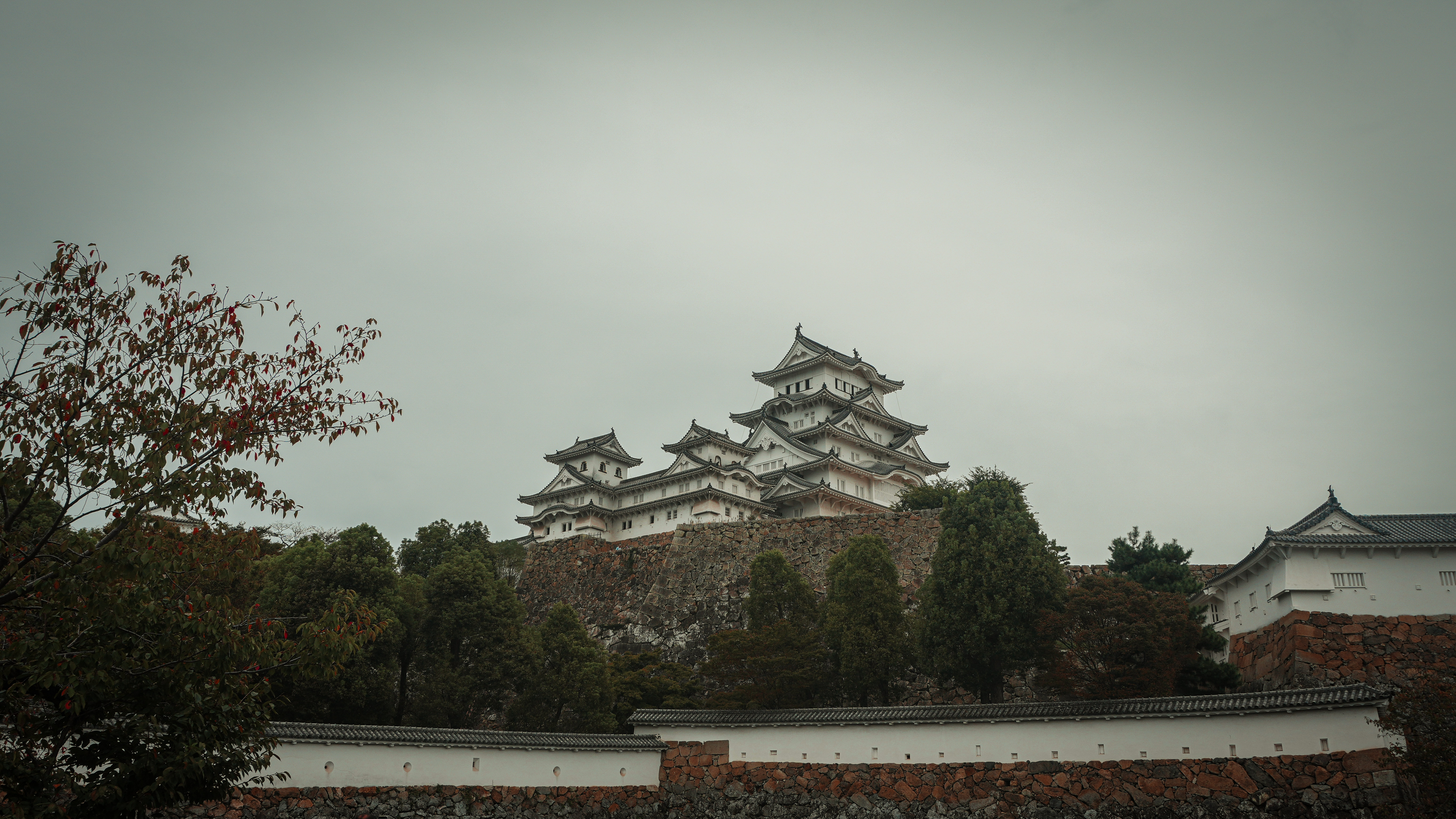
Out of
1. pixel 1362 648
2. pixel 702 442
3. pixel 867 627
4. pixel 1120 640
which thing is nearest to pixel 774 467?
pixel 702 442

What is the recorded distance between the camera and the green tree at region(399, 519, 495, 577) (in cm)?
3425

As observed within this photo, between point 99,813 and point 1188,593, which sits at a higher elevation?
point 1188,593

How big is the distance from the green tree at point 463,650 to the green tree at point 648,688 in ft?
8.32

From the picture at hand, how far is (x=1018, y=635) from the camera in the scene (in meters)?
22.9

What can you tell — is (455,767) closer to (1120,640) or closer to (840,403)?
(1120,640)

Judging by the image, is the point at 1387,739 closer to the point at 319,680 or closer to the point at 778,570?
the point at 778,570

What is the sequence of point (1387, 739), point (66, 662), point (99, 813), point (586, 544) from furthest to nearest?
point (586, 544), point (1387, 739), point (99, 813), point (66, 662)

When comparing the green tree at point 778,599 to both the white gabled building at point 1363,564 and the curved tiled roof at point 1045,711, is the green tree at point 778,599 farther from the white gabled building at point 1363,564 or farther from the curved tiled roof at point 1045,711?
the white gabled building at point 1363,564

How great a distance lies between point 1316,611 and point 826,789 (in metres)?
10.6

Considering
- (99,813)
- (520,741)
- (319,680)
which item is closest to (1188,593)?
(520,741)

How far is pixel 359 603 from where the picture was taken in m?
21.6

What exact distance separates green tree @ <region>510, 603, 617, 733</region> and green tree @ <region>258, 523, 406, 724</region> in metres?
3.36

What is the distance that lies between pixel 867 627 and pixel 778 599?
3168 mm

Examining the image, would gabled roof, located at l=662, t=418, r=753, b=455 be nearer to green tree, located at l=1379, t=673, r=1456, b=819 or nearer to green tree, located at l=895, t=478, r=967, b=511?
green tree, located at l=895, t=478, r=967, b=511
